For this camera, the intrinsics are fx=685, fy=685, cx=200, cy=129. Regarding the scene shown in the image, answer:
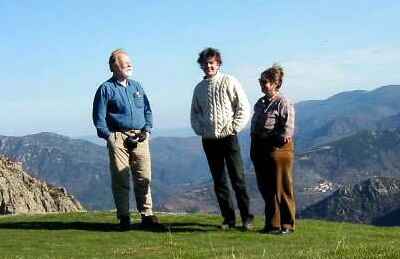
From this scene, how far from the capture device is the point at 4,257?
1096 centimetres

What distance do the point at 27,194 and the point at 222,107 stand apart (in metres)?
22.0

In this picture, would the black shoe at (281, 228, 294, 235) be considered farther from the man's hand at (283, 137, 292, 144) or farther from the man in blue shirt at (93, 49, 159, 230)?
the man in blue shirt at (93, 49, 159, 230)

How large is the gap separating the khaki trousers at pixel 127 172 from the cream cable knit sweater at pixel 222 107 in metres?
1.59

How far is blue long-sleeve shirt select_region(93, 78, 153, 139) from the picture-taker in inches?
546

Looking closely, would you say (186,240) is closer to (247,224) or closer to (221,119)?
(247,224)

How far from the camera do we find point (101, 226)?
49.2 ft

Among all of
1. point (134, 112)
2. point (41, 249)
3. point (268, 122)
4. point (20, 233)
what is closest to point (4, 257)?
point (41, 249)

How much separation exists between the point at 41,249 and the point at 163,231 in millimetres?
2685

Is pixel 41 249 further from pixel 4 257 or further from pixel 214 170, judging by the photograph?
pixel 214 170

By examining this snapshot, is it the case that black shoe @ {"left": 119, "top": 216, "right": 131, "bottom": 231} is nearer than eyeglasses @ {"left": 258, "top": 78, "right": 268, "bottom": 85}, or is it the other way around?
eyeglasses @ {"left": 258, "top": 78, "right": 268, "bottom": 85}

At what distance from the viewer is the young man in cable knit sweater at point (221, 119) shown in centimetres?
1332

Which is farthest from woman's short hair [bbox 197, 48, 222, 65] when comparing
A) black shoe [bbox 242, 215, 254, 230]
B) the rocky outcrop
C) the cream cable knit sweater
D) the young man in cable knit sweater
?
the rocky outcrop

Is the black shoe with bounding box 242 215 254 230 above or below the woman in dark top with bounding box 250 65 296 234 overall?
below

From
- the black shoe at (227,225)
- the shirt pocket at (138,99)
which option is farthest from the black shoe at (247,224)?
the shirt pocket at (138,99)
